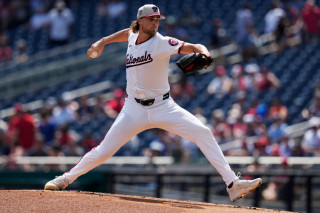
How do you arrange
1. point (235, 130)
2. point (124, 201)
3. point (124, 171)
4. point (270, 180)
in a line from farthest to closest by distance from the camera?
point (235, 130)
point (124, 171)
point (270, 180)
point (124, 201)

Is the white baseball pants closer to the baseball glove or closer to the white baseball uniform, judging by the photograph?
the white baseball uniform

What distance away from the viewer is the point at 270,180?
9578 millimetres

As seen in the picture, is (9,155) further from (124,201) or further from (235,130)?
(124,201)

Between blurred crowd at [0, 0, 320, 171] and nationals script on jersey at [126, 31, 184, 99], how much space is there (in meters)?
4.40

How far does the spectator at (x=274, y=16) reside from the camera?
15484 mm

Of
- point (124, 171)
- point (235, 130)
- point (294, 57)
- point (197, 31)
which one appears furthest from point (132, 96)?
point (197, 31)

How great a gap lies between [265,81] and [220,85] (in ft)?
2.84

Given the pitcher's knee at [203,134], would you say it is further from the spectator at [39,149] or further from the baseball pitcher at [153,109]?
the spectator at [39,149]

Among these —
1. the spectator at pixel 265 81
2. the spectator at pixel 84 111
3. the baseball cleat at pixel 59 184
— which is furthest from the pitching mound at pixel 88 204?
the spectator at pixel 265 81

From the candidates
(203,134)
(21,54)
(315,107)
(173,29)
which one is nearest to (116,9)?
(173,29)

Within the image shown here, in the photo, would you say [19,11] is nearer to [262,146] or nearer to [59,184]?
[262,146]

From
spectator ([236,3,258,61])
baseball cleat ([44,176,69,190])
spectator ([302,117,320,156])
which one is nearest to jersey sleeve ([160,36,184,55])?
baseball cleat ([44,176,69,190])

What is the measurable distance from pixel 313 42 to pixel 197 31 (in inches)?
112

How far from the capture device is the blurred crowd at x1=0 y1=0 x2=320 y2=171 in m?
11.6
